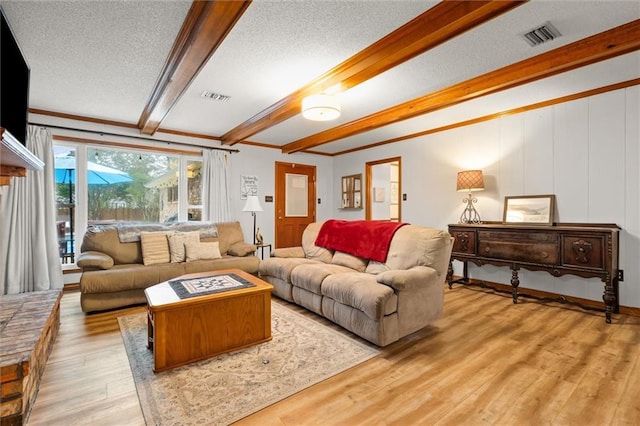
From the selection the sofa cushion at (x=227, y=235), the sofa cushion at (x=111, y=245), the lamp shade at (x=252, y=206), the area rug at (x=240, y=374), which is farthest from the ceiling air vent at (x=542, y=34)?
the sofa cushion at (x=111, y=245)

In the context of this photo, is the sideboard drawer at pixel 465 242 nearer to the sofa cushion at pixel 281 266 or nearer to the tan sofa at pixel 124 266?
the sofa cushion at pixel 281 266

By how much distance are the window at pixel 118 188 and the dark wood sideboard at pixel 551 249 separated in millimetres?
4336

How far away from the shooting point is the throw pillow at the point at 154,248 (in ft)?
11.9

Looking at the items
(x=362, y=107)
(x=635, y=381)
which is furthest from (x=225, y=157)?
(x=635, y=381)

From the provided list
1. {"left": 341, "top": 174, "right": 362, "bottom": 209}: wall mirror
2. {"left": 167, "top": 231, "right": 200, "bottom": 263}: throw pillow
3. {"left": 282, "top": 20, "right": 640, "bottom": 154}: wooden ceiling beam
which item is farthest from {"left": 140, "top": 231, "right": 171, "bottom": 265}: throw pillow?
{"left": 341, "top": 174, "right": 362, "bottom": 209}: wall mirror

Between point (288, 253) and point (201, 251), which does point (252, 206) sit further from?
point (288, 253)

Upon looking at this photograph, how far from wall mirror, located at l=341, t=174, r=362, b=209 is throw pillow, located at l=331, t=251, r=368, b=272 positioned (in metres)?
2.76

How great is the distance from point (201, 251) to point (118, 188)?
1.87 metres

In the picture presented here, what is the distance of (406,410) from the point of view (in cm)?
162

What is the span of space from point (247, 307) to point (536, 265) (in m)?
3.15

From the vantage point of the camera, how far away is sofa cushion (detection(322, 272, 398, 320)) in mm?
2248

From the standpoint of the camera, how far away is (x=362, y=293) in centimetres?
237

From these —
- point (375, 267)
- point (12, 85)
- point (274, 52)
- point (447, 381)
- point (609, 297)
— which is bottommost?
Result: point (447, 381)

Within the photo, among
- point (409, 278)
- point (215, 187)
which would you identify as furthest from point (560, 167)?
point (215, 187)
